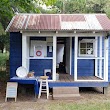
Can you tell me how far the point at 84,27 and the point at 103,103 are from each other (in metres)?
3.29

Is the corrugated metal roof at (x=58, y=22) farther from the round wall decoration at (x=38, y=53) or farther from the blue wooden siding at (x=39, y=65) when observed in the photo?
the blue wooden siding at (x=39, y=65)

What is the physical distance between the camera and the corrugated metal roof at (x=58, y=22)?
9.99 m

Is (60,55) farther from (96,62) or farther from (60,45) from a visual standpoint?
(96,62)

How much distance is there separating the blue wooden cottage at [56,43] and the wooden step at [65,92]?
26 centimetres

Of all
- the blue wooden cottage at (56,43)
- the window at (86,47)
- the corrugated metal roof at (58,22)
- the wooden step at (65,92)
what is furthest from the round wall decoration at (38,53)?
the wooden step at (65,92)

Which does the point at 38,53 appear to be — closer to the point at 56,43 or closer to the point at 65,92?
the point at 56,43

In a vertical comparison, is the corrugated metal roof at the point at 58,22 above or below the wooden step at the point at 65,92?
above

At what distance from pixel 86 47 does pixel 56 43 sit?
5.35ft

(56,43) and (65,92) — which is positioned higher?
(56,43)

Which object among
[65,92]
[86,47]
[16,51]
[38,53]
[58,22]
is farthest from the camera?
[86,47]

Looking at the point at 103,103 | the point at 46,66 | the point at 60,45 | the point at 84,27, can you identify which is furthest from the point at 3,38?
the point at 103,103

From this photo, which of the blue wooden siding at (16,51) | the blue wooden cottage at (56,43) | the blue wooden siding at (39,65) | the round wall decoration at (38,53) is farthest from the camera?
the blue wooden siding at (39,65)

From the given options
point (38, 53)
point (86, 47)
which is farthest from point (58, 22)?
point (86, 47)

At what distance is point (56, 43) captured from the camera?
37.7ft
